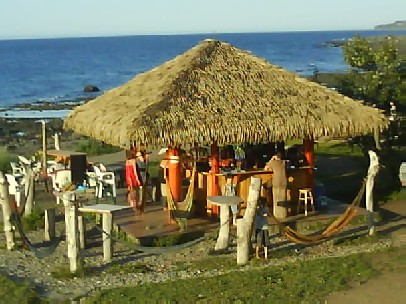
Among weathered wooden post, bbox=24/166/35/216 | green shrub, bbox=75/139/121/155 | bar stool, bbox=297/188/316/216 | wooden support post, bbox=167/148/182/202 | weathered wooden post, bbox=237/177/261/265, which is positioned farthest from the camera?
green shrub, bbox=75/139/121/155

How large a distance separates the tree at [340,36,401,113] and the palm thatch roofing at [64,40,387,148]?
Answer: 322 centimetres

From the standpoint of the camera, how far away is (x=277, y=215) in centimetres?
1350

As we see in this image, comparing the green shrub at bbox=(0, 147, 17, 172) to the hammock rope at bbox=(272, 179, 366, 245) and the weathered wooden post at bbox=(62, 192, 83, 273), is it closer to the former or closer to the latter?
the weathered wooden post at bbox=(62, 192, 83, 273)

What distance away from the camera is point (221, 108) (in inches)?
520

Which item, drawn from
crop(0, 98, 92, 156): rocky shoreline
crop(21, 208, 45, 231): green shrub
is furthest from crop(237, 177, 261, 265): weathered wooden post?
crop(0, 98, 92, 156): rocky shoreline

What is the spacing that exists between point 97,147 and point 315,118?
13.4 metres

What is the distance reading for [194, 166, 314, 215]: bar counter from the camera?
13492 mm

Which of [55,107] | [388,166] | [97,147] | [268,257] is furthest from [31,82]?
[268,257]

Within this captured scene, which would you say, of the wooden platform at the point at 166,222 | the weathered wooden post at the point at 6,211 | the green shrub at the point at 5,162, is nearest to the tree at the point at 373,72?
the wooden platform at the point at 166,222

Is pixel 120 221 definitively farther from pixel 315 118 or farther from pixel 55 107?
pixel 55 107

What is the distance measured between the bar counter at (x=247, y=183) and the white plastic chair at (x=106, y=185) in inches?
69.4

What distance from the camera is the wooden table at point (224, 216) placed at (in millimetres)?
11558

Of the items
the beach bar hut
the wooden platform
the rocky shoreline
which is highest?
the beach bar hut

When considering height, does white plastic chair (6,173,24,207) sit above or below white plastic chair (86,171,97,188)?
below
